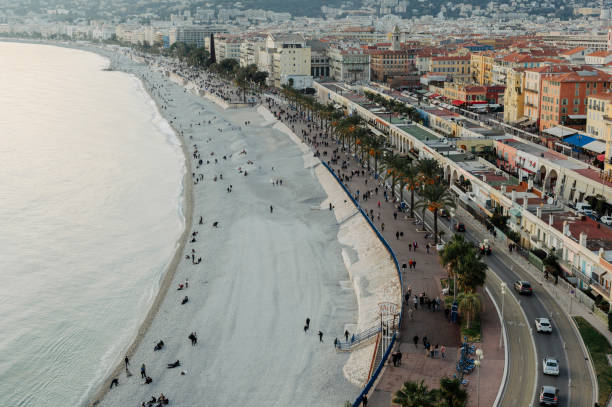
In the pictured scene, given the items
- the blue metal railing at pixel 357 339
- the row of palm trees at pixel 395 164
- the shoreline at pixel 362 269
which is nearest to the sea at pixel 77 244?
the blue metal railing at pixel 357 339

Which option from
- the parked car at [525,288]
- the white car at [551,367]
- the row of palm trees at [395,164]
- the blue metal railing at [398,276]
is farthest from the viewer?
the row of palm trees at [395,164]

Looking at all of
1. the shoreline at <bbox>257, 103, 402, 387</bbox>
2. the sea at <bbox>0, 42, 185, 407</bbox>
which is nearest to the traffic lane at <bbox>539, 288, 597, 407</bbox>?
the shoreline at <bbox>257, 103, 402, 387</bbox>

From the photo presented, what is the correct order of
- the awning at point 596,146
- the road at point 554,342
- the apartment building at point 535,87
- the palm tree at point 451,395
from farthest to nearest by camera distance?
the apartment building at point 535,87, the awning at point 596,146, the road at point 554,342, the palm tree at point 451,395

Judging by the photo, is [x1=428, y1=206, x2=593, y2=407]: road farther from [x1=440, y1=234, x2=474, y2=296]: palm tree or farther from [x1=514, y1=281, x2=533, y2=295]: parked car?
[x1=440, y1=234, x2=474, y2=296]: palm tree

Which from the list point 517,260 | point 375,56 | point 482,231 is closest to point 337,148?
point 482,231

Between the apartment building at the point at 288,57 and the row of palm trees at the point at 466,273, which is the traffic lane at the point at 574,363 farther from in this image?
the apartment building at the point at 288,57

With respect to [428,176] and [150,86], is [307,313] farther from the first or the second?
[150,86]
